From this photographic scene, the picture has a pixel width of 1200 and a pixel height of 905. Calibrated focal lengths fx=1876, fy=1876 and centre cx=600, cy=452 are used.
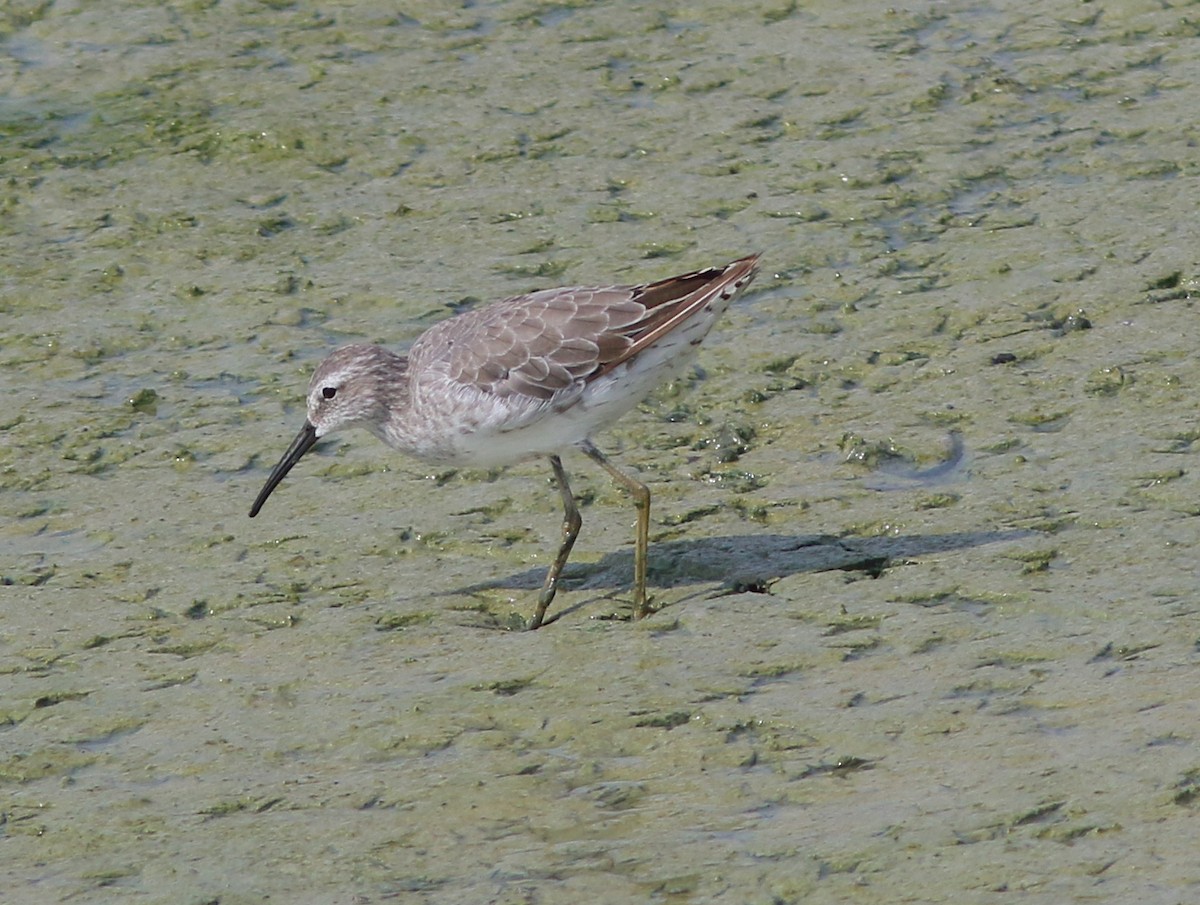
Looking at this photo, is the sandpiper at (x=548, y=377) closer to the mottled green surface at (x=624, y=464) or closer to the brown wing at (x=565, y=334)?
the brown wing at (x=565, y=334)

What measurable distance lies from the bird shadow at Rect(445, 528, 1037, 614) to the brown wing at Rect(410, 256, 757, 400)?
75cm

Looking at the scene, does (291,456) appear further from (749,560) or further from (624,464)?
(749,560)

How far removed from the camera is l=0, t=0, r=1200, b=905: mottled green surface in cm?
516

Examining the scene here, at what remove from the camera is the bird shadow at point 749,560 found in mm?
6520

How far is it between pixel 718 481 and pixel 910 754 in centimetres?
206

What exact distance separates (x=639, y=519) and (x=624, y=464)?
857 mm

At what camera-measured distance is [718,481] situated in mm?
7211

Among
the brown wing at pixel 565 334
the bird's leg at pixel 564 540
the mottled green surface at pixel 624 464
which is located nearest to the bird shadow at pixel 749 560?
the mottled green surface at pixel 624 464

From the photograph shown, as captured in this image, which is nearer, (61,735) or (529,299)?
(61,735)

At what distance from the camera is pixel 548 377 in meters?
6.43

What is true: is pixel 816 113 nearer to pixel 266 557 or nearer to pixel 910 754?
pixel 266 557

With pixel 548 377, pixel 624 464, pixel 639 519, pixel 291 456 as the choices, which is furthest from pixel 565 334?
pixel 291 456

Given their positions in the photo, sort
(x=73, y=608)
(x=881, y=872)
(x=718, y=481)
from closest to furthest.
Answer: (x=881, y=872) < (x=73, y=608) < (x=718, y=481)

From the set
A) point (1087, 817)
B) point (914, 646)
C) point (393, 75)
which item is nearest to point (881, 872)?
point (1087, 817)
